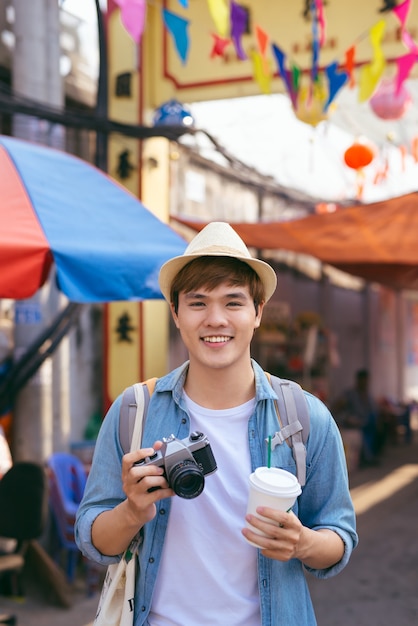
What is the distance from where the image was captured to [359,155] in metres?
7.34

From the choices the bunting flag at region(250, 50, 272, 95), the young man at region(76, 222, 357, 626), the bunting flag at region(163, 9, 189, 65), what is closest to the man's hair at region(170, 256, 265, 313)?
the young man at region(76, 222, 357, 626)

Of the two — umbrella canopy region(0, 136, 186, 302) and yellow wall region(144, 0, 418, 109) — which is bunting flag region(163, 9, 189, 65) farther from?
yellow wall region(144, 0, 418, 109)

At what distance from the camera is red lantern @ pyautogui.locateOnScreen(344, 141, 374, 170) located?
24.0 ft

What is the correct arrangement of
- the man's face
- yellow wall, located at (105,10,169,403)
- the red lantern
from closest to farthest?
the man's face → the red lantern → yellow wall, located at (105,10,169,403)

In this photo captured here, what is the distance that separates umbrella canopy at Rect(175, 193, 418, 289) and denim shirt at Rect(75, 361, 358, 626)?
4259 mm

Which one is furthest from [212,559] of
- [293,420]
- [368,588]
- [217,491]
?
[368,588]

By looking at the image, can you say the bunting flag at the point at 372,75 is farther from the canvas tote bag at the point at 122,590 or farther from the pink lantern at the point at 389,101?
the canvas tote bag at the point at 122,590

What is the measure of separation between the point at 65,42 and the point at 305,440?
615 centimetres

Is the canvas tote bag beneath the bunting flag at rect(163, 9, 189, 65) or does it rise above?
beneath

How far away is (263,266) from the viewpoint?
6.44 ft

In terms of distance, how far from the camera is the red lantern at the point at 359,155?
24.0 ft

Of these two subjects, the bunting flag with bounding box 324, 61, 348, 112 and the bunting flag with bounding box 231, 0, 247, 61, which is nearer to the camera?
the bunting flag with bounding box 231, 0, 247, 61

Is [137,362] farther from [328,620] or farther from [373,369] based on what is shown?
[373,369]

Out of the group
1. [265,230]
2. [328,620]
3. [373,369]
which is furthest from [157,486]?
[373,369]
